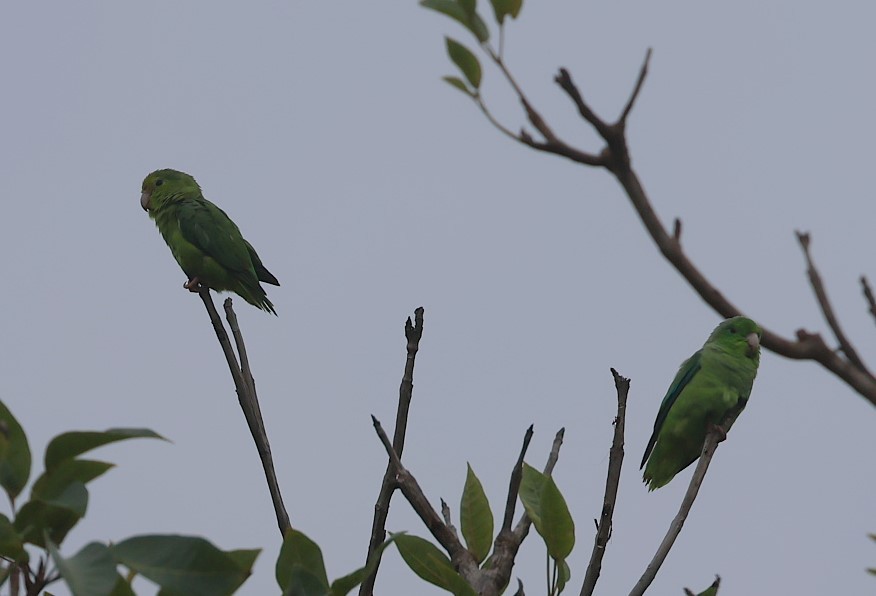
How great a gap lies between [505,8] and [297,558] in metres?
1.12

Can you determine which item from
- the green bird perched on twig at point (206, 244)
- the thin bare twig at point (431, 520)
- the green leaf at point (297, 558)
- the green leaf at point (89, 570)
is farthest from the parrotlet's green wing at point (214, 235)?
the green leaf at point (89, 570)

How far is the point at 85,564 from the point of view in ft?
4.91

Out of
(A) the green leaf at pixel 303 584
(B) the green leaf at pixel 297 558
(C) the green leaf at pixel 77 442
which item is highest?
(C) the green leaf at pixel 77 442

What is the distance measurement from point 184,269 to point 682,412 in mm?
3806

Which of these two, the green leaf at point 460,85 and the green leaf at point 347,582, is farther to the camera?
the green leaf at point 347,582

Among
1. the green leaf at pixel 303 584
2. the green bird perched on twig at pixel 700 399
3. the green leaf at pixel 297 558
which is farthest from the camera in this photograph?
the green bird perched on twig at pixel 700 399

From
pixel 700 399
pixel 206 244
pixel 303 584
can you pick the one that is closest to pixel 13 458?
pixel 303 584

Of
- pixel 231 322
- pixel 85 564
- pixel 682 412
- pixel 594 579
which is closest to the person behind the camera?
pixel 85 564

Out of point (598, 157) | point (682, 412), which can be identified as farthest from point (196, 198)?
point (598, 157)

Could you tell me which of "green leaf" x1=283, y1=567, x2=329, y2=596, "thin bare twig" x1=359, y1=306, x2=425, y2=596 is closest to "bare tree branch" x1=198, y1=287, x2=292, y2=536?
"thin bare twig" x1=359, y1=306, x2=425, y2=596

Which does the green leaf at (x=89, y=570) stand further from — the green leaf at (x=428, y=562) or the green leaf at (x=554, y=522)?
the green leaf at (x=554, y=522)

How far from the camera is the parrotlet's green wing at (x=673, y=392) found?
5707mm

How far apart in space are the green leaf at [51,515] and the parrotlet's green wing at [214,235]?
226 inches

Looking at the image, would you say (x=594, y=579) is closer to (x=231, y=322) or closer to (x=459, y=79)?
(x=459, y=79)
